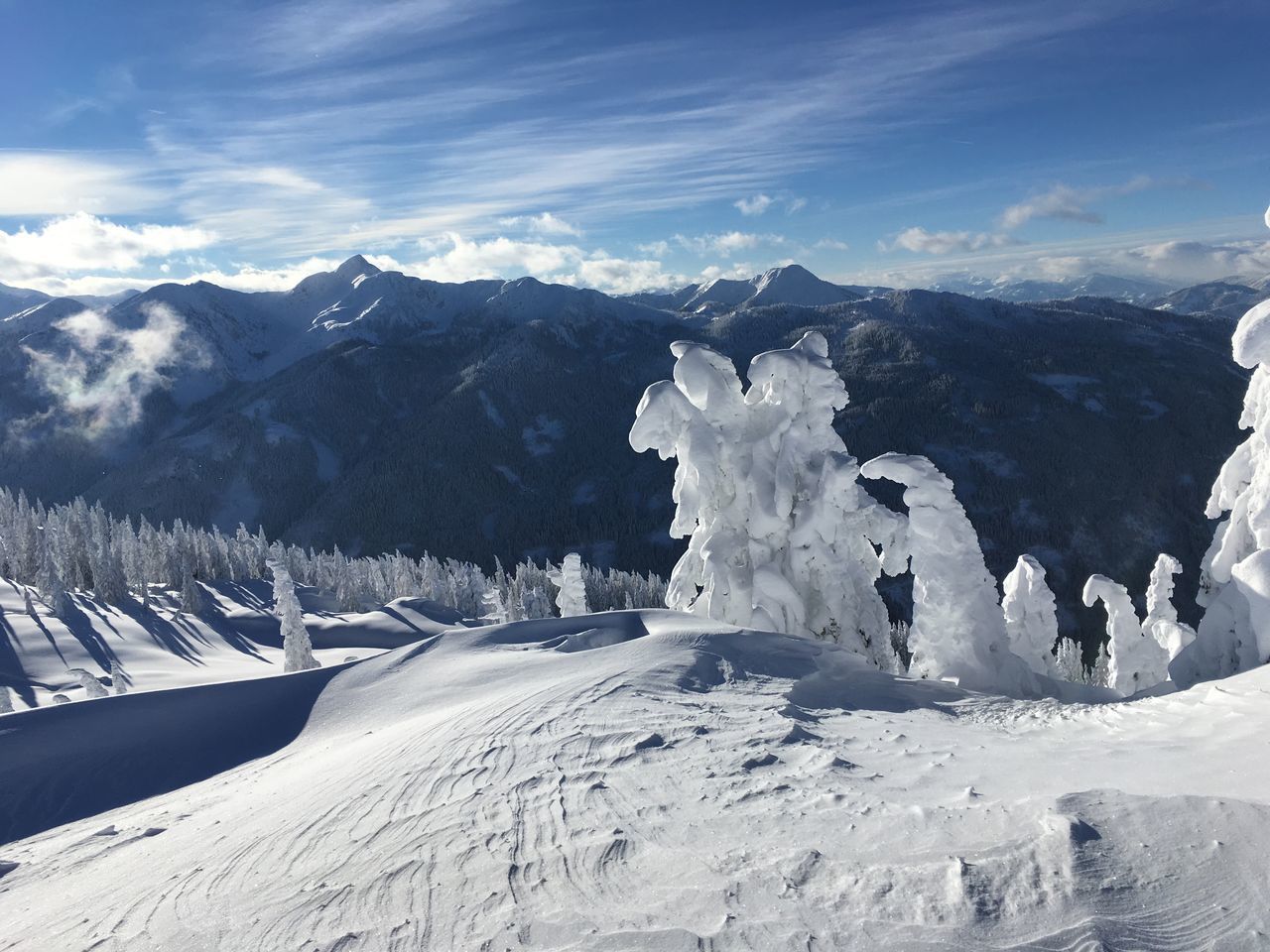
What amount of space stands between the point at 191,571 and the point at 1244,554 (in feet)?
261

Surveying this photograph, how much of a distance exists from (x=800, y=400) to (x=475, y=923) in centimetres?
1733

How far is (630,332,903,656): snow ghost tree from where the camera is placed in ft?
65.6

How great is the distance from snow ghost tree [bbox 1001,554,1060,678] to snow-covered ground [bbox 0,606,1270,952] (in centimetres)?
1480

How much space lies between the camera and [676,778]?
7473 millimetres

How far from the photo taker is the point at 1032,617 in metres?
24.5

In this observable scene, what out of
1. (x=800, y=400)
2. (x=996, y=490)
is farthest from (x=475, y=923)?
(x=996, y=490)

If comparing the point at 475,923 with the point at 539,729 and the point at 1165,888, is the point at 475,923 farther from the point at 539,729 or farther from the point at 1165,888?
the point at 1165,888

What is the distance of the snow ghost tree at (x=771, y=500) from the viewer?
787 inches

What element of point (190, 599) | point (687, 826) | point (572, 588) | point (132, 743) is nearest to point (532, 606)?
point (572, 588)

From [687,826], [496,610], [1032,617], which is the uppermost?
[687,826]

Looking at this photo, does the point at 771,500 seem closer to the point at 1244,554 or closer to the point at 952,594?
the point at 952,594

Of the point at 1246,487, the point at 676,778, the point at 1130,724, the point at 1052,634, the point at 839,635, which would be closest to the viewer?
the point at 676,778

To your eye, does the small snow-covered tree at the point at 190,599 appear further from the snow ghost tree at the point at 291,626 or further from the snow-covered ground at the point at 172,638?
the snow ghost tree at the point at 291,626

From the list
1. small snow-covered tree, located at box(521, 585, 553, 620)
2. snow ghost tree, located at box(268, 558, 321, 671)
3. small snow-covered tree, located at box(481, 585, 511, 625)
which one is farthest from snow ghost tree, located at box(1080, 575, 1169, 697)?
small snow-covered tree, located at box(481, 585, 511, 625)
